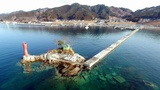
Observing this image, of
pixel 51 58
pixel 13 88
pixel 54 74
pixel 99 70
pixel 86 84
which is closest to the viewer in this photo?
pixel 13 88

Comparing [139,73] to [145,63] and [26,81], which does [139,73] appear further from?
[26,81]

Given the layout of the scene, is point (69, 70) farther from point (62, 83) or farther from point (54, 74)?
point (62, 83)

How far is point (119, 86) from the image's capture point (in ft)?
98.4

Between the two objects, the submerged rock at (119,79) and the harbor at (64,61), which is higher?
the harbor at (64,61)

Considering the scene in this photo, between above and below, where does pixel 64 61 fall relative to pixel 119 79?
above

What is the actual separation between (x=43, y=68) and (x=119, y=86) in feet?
72.1

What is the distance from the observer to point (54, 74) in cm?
3494

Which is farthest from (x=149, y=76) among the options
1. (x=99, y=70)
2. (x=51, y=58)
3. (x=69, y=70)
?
(x=51, y=58)

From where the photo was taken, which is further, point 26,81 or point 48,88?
point 26,81

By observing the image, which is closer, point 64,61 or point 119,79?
point 119,79

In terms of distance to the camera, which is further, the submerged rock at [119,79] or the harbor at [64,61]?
the harbor at [64,61]

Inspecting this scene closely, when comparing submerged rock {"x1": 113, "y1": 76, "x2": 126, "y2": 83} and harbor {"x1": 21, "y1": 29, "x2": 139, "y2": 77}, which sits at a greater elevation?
harbor {"x1": 21, "y1": 29, "x2": 139, "y2": 77}

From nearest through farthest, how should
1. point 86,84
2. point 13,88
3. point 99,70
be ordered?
point 13,88 < point 86,84 < point 99,70

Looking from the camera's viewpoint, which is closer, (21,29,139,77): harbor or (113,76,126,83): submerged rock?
(113,76,126,83): submerged rock
